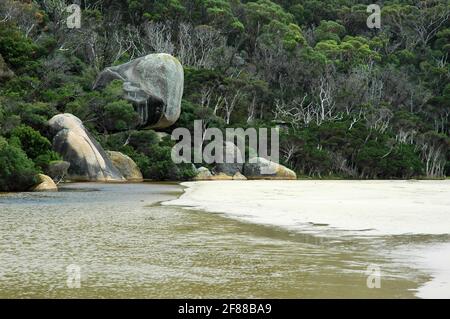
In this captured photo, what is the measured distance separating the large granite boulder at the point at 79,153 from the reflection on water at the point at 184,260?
1688 centimetres

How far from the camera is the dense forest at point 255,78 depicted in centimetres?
3703

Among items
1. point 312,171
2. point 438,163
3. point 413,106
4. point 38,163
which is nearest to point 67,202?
point 38,163

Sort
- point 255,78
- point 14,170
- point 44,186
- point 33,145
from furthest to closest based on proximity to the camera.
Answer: point 255,78, point 33,145, point 44,186, point 14,170

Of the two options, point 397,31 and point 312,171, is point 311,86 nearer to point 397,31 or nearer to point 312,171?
point 312,171

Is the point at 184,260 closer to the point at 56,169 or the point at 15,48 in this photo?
the point at 56,169

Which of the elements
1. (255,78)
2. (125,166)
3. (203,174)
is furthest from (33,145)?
(255,78)

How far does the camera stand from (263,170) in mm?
40812

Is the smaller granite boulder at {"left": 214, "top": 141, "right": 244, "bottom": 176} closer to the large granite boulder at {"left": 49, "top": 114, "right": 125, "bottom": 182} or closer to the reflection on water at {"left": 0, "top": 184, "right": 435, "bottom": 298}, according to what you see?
the large granite boulder at {"left": 49, "top": 114, "right": 125, "bottom": 182}

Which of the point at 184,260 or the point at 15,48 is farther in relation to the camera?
the point at 15,48

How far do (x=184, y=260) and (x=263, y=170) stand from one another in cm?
3270

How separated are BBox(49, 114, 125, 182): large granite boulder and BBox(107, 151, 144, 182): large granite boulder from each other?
9.40ft

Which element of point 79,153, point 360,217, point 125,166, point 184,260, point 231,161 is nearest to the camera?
point 184,260

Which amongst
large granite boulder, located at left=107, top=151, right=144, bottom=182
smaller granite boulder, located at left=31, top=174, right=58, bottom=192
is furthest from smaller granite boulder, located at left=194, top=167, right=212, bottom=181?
smaller granite boulder, located at left=31, top=174, right=58, bottom=192

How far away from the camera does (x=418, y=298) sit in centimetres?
595
